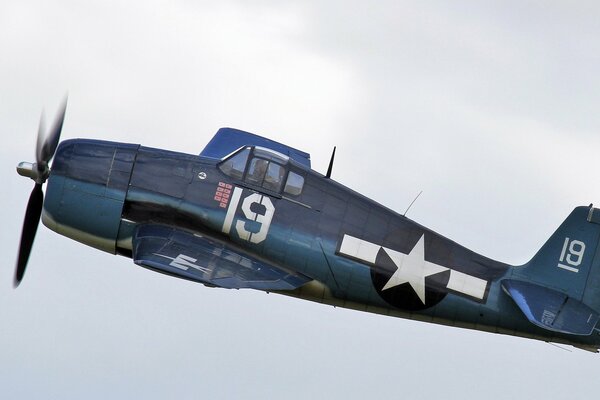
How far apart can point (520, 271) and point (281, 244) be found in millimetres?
3867

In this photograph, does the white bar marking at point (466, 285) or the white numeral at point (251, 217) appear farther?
the white bar marking at point (466, 285)

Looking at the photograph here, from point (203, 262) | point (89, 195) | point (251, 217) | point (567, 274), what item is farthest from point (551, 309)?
point (89, 195)

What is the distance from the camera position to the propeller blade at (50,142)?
2030 cm

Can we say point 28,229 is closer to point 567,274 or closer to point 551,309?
point 551,309

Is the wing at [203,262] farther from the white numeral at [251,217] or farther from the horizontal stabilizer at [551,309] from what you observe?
the horizontal stabilizer at [551,309]

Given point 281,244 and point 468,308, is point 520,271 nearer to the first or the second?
point 468,308

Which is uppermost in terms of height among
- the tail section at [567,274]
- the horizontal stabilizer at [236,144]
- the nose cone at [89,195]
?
the horizontal stabilizer at [236,144]

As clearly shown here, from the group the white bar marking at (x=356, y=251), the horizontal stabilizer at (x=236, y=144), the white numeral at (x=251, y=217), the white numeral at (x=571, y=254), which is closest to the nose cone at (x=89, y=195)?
the white numeral at (x=251, y=217)

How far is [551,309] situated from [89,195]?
748cm

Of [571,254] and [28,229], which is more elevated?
[571,254]

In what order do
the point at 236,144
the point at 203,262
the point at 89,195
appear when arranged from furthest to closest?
the point at 236,144, the point at 89,195, the point at 203,262

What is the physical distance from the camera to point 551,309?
19594mm

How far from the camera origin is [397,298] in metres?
19.9

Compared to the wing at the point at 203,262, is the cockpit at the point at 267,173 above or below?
above
